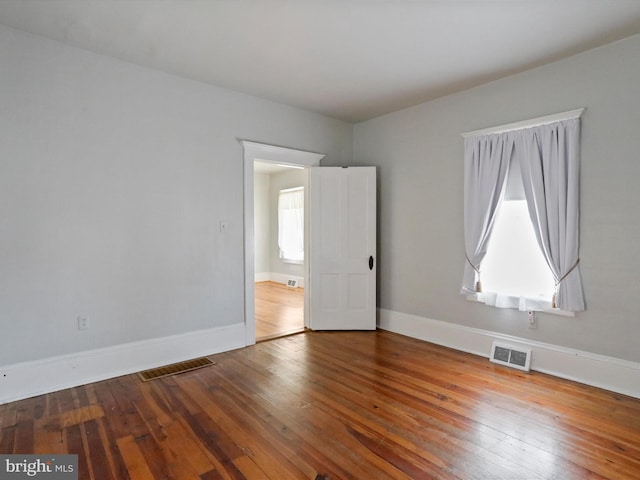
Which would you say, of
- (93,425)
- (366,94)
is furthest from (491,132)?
(93,425)

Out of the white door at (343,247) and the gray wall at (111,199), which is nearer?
the gray wall at (111,199)

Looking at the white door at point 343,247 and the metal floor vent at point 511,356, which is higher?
the white door at point 343,247

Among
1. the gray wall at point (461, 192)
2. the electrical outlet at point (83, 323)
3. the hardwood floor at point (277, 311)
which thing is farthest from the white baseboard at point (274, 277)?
the electrical outlet at point (83, 323)

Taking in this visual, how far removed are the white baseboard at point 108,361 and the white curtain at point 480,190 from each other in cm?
265

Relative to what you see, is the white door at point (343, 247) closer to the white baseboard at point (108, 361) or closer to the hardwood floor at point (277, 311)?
the hardwood floor at point (277, 311)

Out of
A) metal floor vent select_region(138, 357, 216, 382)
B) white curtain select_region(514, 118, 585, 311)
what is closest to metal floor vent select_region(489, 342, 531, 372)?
white curtain select_region(514, 118, 585, 311)

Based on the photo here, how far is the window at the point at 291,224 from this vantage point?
8062 millimetres

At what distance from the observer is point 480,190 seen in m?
3.72

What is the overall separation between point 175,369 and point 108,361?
57cm

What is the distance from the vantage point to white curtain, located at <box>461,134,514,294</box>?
3574 millimetres

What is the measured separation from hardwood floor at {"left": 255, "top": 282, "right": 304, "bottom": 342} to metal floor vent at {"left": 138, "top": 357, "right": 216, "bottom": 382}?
0.79 meters

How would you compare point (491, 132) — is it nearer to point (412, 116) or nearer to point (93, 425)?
point (412, 116)

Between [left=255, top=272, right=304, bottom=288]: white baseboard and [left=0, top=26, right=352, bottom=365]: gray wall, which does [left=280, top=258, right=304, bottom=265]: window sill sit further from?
[left=0, top=26, right=352, bottom=365]: gray wall

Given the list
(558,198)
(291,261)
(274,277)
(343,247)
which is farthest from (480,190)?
(274,277)
